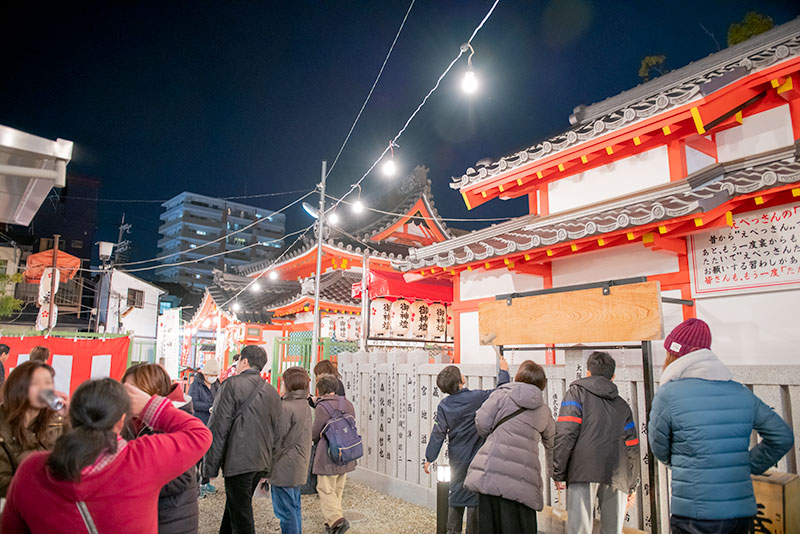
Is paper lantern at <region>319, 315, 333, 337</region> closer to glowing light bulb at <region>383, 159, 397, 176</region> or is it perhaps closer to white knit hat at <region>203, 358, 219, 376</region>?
glowing light bulb at <region>383, 159, 397, 176</region>

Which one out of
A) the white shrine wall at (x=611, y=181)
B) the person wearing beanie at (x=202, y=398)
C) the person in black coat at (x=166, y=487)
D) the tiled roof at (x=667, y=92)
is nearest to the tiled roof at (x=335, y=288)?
the tiled roof at (x=667, y=92)

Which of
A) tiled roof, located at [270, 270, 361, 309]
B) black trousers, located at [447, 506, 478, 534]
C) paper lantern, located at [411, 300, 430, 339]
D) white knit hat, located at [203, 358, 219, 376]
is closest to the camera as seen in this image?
black trousers, located at [447, 506, 478, 534]

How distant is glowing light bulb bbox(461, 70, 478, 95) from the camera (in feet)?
24.8

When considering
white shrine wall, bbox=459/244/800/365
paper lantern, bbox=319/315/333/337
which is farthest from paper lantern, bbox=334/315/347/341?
white shrine wall, bbox=459/244/800/365

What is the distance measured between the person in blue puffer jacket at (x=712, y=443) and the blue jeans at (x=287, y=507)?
145 inches

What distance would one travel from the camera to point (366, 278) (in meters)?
11.2

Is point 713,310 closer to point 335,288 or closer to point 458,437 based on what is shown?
point 458,437

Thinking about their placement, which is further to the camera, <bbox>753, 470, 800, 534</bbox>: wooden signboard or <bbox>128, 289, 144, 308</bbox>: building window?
<bbox>128, 289, 144, 308</bbox>: building window

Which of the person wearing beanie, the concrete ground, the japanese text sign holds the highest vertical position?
the japanese text sign

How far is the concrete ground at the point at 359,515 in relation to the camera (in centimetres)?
645

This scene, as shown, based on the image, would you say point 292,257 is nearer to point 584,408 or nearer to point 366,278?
point 366,278

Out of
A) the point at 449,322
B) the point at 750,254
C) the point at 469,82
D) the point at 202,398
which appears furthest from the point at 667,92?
the point at 202,398

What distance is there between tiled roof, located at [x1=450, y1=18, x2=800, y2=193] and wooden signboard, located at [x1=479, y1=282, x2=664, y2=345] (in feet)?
14.4

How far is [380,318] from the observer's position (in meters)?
12.5
